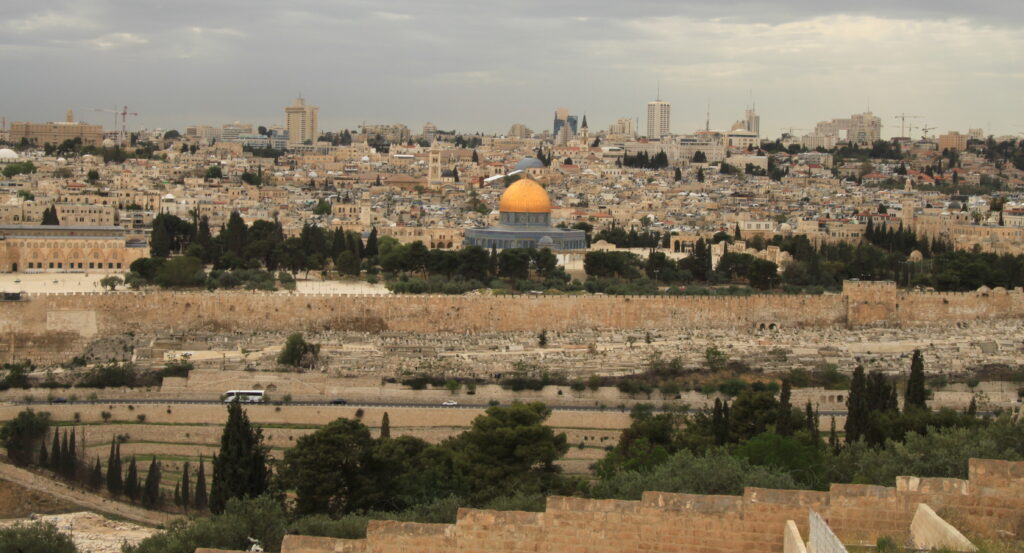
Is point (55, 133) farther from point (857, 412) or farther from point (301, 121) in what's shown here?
point (857, 412)

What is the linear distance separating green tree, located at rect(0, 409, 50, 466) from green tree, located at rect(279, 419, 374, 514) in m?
6.53

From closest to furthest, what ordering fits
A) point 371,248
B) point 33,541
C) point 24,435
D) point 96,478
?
point 33,541 → point 96,478 → point 24,435 → point 371,248

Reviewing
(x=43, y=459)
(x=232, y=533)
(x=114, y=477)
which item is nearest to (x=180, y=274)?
(x=43, y=459)

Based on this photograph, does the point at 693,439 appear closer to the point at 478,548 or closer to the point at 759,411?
the point at 759,411

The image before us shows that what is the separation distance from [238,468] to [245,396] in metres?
6.72

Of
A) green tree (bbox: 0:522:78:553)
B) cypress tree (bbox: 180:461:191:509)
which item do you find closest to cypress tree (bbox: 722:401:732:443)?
cypress tree (bbox: 180:461:191:509)

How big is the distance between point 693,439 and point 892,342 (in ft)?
44.3

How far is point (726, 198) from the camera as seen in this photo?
242ft

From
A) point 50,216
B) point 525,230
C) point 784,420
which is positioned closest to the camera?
point 784,420

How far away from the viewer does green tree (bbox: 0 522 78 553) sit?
50.3ft

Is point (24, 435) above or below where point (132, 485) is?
above

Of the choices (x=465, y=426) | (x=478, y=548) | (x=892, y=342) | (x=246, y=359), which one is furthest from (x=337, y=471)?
(x=892, y=342)

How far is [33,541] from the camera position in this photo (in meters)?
15.6

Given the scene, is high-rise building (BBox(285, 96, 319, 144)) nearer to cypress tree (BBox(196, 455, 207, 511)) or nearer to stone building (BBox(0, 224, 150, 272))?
stone building (BBox(0, 224, 150, 272))
